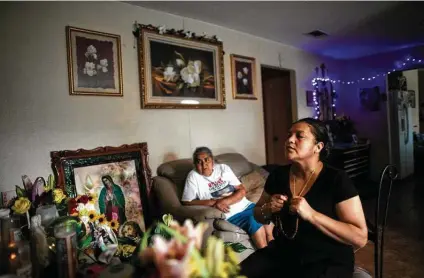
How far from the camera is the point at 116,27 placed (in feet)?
8.16

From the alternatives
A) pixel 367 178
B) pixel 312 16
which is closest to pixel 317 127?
pixel 312 16

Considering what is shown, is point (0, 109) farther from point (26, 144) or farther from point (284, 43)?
point (284, 43)

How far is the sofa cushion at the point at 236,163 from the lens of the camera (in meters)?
2.96

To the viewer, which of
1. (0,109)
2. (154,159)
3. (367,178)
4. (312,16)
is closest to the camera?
(0,109)

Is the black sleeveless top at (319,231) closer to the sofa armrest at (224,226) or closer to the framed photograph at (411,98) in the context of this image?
the sofa armrest at (224,226)

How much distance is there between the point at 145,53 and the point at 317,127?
1.92 m

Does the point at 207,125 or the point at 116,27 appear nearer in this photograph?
the point at 116,27

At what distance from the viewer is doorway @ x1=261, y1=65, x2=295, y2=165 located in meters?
4.48

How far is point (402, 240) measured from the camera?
8.53 ft

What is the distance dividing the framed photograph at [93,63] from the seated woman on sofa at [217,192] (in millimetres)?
1023

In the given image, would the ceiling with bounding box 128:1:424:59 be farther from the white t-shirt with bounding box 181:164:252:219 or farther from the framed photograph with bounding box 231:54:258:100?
the white t-shirt with bounding box 181:164:252:219

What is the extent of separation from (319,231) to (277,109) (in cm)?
367

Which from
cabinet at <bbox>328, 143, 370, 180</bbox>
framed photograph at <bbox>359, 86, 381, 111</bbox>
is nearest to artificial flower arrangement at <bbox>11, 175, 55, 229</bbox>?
cabinet at <bbox>328, 143, 370, 180</bbox>

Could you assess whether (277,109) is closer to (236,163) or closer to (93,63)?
(236,163)
